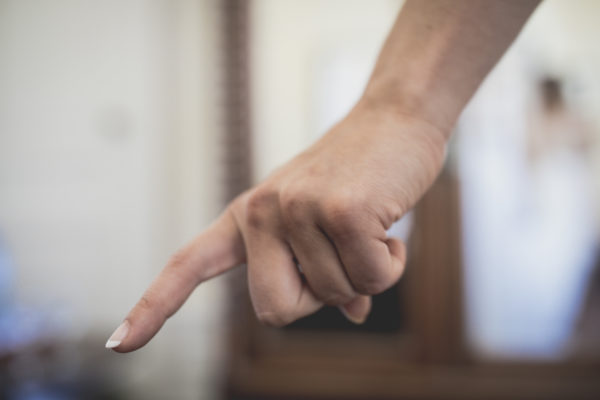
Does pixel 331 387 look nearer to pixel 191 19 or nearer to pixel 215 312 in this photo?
pixel 215 312

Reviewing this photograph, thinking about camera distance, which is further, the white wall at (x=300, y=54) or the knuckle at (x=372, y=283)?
the white wall at (x=300, y=54)

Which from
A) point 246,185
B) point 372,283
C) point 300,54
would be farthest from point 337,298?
point 300,54

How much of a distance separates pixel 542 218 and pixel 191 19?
187cm

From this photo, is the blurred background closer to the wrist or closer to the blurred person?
the blurred person

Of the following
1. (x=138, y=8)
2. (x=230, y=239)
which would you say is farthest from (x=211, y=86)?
(x=230, y=239)

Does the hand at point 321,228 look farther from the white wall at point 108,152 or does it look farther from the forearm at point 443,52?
the white wall at point 108,152

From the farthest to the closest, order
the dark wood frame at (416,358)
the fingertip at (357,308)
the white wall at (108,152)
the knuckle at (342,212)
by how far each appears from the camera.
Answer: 1. the white wall at (108,152)
2. the dark wood frame at (416,358)
3. the fingertip at (357,308)
4. the knuckle at (342,212)

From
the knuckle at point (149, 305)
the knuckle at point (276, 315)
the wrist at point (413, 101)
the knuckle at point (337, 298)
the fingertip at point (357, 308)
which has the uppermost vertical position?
the wrist at point (413, 101)

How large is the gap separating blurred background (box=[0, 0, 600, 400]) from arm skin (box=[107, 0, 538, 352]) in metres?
1.42

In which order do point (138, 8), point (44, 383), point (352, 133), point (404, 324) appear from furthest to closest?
point (138, 8) → point (404, 324) → point (44, 383) → point (352, 133)

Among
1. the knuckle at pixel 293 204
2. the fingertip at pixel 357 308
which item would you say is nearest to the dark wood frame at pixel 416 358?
the fingertip at pixel 357 308

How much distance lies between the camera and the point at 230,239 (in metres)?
0.47

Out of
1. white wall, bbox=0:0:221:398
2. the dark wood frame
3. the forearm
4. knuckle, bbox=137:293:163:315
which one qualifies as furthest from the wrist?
white wall, bbox=0:0:221:398

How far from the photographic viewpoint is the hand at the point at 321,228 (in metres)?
0.39
